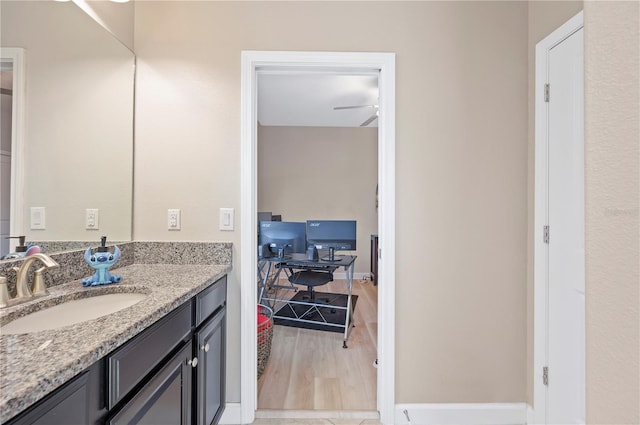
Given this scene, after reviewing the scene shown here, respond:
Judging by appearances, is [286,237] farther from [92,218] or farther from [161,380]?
[161,380]

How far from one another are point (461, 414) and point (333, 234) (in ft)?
6.11

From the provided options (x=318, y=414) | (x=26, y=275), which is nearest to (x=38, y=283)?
(x=26, y=275)

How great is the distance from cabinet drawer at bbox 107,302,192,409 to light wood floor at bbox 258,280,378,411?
1.09 m

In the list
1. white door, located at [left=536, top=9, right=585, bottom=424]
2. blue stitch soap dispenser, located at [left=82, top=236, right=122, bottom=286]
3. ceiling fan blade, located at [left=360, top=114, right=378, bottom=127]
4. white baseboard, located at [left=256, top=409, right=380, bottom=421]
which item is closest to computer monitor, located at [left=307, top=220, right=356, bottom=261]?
white baseboard, located at [left=256, top=409, right=380, bottom=421]

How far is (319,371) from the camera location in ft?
7.69

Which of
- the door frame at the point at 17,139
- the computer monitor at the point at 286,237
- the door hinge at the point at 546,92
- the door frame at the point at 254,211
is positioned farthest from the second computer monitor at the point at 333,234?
the door frame at the point at 17,139

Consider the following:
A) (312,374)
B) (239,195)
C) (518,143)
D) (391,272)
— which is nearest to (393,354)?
(391,272)

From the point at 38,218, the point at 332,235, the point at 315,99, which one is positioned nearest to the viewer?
the point at 38,218

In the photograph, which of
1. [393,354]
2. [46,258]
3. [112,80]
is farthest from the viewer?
[393,354]

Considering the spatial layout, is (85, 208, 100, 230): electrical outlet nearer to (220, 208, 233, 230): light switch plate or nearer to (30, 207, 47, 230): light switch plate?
(30, 207, 47, 230): light switch plate

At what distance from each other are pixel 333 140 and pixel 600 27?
5.16 meters

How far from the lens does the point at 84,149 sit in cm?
148

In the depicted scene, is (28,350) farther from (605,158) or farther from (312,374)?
(312,374)

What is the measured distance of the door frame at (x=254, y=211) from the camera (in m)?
1.75
